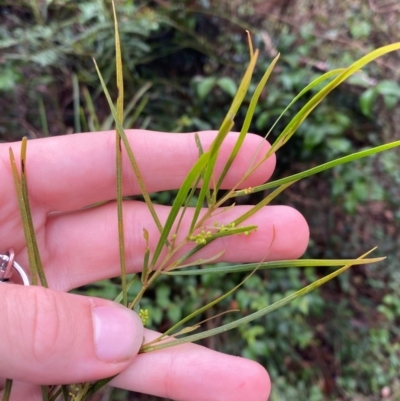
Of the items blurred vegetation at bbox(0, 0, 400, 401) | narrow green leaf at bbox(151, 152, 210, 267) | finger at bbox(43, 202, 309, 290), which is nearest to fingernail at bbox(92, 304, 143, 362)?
narrow green leaf at bbox(151, 152, 210, 267)

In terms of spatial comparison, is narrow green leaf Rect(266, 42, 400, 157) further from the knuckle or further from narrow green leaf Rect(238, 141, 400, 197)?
the knuckle

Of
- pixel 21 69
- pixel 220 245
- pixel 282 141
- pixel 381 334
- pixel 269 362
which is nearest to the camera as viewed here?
pixel 282 141

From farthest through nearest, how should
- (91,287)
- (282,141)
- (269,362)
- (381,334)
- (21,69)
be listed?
(381,334) → (269,362) → (21,69) → (91,287) → (282,141)

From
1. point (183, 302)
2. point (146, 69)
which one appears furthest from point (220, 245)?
point (146, 69)

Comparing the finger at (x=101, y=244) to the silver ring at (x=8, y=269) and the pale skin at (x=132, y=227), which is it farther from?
the silver ring at (x=8, y=269)

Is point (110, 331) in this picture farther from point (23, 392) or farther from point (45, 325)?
point (23, 392)

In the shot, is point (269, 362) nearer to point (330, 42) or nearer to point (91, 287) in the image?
point (91, 287)

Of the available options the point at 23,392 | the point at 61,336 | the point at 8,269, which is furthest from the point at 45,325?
the point at 23,392
